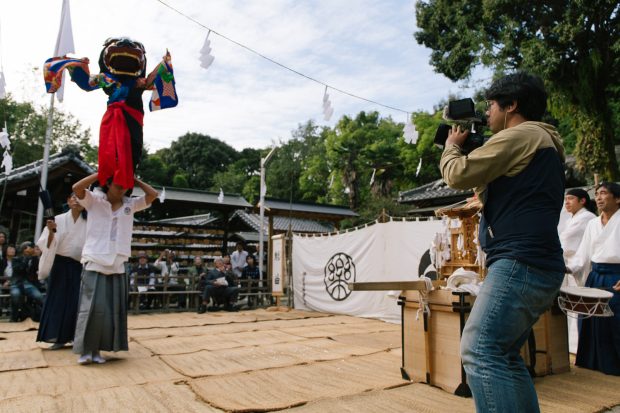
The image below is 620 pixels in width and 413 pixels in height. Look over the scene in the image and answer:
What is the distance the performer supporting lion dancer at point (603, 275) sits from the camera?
368cm

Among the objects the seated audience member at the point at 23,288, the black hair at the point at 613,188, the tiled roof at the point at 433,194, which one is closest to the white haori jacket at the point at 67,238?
the seated audience member at the point at 23,288

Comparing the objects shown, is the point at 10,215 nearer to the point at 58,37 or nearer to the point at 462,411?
the point at 58,37

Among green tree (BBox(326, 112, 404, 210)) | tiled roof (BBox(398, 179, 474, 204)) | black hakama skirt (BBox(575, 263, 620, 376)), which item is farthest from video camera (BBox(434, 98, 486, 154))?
green tree (BBox(326, 112, 404, 210))

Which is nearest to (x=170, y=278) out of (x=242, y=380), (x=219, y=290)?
(x=219, y=290)

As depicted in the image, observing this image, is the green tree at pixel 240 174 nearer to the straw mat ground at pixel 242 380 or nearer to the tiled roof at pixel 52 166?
the tiled roof at pixel 52 166

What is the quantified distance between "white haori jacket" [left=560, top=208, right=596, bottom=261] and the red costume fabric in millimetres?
4167

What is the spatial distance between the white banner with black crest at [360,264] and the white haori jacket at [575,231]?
2.54 metres

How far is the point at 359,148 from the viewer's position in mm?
24734

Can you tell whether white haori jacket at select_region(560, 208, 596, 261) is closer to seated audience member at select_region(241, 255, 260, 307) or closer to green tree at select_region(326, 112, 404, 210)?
seated audience member at select_region(241, 255, 260, 307)

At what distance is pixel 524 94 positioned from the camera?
183 centimetres

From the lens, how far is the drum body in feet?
10.7

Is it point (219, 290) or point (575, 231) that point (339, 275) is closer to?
point (219, 290)

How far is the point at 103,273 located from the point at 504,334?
3535 millimetres

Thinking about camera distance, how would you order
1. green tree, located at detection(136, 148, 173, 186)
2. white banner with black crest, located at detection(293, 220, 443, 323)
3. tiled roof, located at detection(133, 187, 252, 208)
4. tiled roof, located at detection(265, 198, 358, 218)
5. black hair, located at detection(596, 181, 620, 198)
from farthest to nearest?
green tree, located at detection(136, 148, 173, 186) → tiled roof, located at detection(133, 187, 252, 208) → tiled roof, located at detection(265, 198, 358, 218) → white banner with black crest, located at detection(293, 220, 443, 323) → black hair, located at detection(596, 181, 620, 198)
